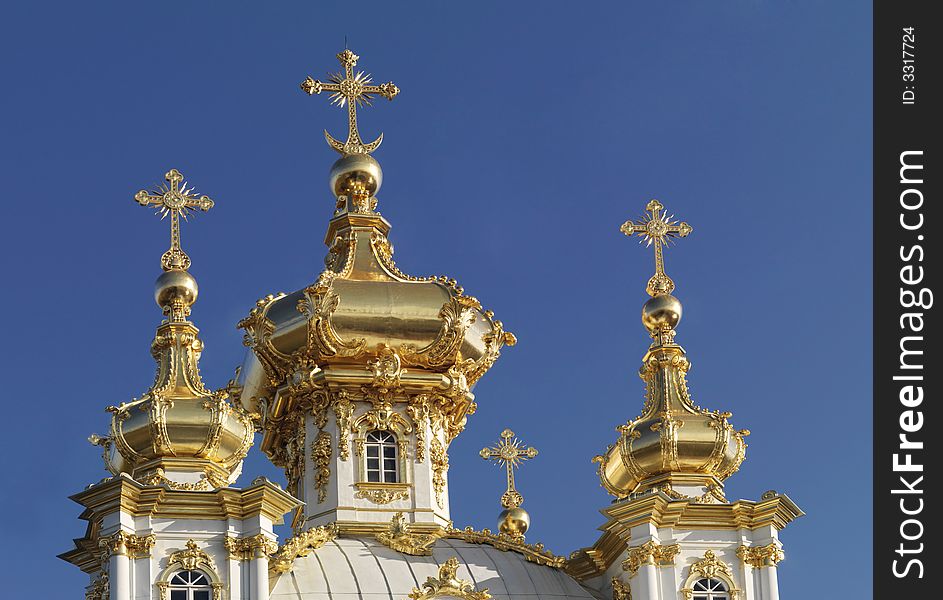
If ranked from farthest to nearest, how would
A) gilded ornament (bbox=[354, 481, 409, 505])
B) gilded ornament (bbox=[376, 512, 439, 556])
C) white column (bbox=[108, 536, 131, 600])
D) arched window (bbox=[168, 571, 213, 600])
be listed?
gilded ornament (bbox=[354, 481, 409, 505]) → gilded ornament (bbox=[376, 512, 439, 556]) → arched window (bbox=[168, 571, 213, 600]) → white column (bbox=[108, 536, 131, 600])

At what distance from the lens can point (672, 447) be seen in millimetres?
38750

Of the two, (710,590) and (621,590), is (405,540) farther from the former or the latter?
(710,590)

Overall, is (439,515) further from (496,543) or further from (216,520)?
(216,520)

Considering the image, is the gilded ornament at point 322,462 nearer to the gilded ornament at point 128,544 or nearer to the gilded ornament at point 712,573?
the gilded ornament at point 128,544

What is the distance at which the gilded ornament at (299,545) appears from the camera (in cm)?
3706

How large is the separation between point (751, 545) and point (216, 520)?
356 inches

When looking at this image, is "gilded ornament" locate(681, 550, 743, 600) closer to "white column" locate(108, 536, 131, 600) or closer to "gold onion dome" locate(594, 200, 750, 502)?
"gold onion dome" locate(594, 200, 750, 502)

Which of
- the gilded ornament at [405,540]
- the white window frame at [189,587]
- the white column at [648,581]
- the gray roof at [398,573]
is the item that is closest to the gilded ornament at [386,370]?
the gilded ornament at [405,540]

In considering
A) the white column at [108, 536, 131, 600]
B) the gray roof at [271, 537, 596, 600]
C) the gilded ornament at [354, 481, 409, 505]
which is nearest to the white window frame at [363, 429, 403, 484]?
the gilded ornament at [354, 481, 409, 505]

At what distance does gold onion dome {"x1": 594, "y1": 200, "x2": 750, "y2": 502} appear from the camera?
1526 inches

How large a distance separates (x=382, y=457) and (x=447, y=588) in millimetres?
4628

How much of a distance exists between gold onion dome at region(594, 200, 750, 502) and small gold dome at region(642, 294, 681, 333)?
0.87 metres
